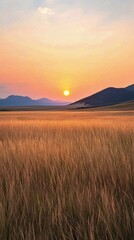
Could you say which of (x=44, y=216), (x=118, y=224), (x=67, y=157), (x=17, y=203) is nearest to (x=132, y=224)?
(x=118, y=224)

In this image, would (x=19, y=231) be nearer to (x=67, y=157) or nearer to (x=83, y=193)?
(x=83, y=193)

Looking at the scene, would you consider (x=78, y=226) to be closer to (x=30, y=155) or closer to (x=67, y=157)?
(x=67, y=157)

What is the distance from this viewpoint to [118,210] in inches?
64.3

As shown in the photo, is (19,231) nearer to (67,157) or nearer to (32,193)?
(32,193)

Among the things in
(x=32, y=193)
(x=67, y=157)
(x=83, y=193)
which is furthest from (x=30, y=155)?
(x=83, y=193)

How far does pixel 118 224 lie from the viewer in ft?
4.89

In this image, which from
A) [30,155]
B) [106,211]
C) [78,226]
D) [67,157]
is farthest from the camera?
[30,155]

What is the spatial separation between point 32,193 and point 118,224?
0.67 metres

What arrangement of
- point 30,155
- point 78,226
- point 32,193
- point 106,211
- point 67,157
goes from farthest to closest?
point 30,155 → point 67,157 → point 32,193 → point 106,211 → point 78,226

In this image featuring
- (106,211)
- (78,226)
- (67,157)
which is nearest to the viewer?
(78,226)

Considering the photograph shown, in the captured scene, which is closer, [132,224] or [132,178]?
[132,224]

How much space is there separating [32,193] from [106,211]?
0.59 meters

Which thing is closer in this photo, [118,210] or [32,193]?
[118,210]

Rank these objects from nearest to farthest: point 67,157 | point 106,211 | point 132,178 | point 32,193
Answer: point 106,211 → point 32,193 → point 132,178 → point 67,157
